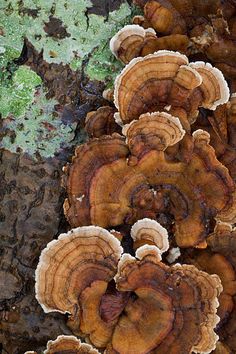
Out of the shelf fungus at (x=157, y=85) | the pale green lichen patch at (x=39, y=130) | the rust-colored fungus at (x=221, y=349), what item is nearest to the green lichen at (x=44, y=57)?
the pale green lichen patch at (x=39, y=130)

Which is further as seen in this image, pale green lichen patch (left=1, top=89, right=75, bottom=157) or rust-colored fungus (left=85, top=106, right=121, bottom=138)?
pale green lichen patch (left=1, top=89, right=75, bottom=157)

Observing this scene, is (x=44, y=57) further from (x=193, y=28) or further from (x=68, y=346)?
(x=68, y=346)

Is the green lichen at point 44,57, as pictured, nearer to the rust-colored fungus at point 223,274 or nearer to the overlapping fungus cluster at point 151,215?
the overlapping fungus cluster at point 151,215

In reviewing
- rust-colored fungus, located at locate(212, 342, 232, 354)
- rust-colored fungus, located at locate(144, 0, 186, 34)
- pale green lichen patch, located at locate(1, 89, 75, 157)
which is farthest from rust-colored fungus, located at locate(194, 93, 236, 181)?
rust-colored fungus, located at locate(212, 342, 232, 354)

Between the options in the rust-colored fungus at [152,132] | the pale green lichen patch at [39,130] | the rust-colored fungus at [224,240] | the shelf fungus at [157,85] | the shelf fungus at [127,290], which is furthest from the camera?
the pale green lichen patch at [39,130]

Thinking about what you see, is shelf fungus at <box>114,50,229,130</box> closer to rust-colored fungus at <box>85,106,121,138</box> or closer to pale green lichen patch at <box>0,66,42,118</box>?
rust-colored fungus at <box>85,106,121,138</box>

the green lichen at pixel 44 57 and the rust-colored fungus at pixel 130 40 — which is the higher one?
the rust-colored fungus at pixel 130 40

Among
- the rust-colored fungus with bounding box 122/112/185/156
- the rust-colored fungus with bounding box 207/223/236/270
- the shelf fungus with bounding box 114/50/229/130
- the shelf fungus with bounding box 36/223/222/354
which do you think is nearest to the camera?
the shelf fungus with bounding box 36/223/222/354

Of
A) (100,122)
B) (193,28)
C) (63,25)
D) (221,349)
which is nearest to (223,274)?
(221,349)
